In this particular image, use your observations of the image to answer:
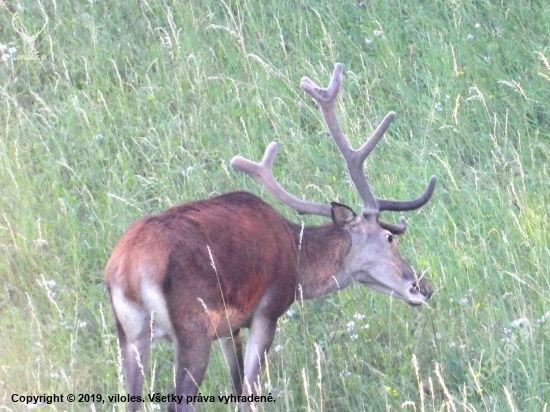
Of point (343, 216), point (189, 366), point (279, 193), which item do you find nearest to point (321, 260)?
point (343, 216)

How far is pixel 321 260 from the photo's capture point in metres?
6.34

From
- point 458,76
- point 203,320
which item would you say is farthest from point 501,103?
point 203,320

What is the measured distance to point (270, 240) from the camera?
584 cm

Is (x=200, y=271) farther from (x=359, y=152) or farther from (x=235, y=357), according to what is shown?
(x=359, y=152)

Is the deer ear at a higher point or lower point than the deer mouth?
higher

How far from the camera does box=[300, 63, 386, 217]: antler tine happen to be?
20.6 feet

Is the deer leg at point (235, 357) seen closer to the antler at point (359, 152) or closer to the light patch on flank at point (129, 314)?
the light patch on flank at point (129, 314)

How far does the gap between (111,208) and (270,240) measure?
1983mm

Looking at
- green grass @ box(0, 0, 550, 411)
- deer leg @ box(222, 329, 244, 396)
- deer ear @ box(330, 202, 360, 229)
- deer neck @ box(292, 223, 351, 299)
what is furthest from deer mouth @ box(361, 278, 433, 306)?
deer leg @ box(222, 329, 244, 396)

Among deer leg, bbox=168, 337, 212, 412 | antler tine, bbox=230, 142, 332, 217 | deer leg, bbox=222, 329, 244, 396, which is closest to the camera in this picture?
deer leg, bbox=168, 337, 212, 412

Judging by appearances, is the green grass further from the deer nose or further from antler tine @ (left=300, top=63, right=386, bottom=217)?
antler tine @ (left=300, top=63, right=386, bottom=217)

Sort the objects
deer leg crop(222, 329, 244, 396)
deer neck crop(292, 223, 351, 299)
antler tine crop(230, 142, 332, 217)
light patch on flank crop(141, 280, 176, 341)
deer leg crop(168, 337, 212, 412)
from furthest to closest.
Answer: antler tine crop(230, 142, 332, 217)
deer neck crop(292, 223, 351, 299)
deer leg crop(222, 329, 244, 396)
deer leg crop(168, 337, 212, 412)
light patch on flank crop(141, 280, 176, 341)

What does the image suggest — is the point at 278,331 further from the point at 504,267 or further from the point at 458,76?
the point at 458,76

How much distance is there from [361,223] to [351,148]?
433 mm
